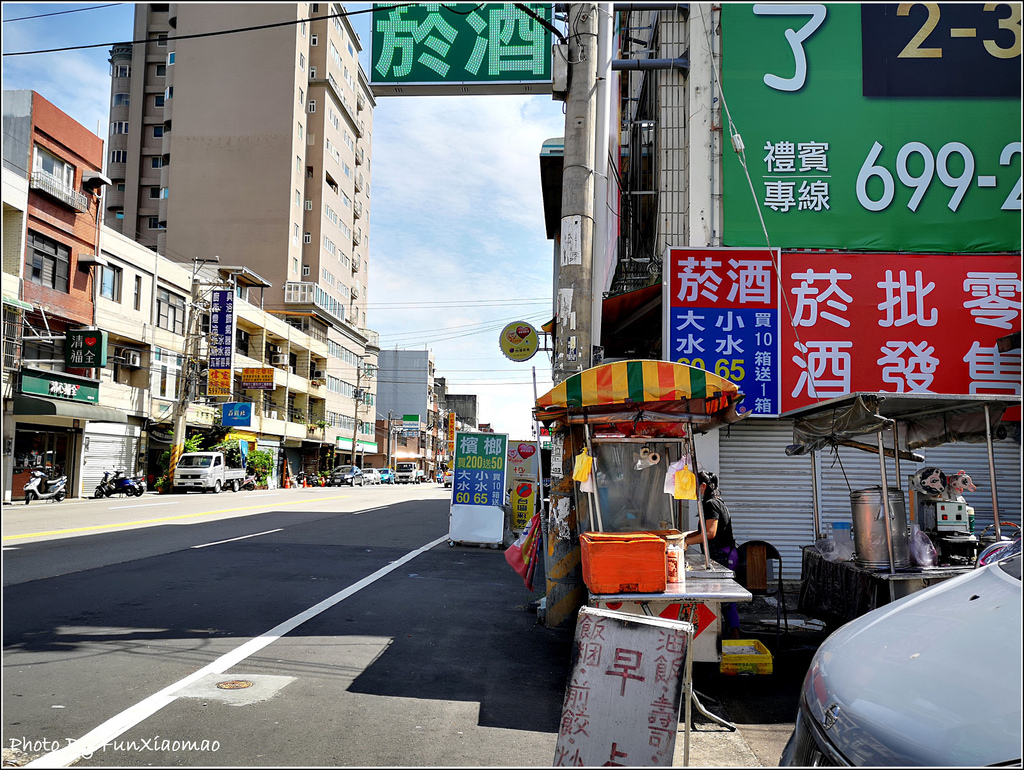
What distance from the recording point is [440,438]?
12975 centimetres

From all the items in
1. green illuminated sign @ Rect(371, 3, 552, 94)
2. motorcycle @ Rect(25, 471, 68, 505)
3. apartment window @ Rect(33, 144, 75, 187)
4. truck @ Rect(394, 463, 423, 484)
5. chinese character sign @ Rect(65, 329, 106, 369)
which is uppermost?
apartment window @ Rect(33, 144, 75, 187)

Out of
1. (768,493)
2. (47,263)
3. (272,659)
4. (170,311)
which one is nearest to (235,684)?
(272,659)

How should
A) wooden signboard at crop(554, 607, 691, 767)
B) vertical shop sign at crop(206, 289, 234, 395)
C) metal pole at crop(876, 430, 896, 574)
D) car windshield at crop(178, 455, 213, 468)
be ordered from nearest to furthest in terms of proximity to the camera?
1. wooden signboard at crop(554, 607, 691, 767)
2. metal pole at crop(876, 430, 896, 574)
3. car windshield at crop(178, 455, 213, 468)
4. vertical shop sign at crop(206, 289, 234, 395)

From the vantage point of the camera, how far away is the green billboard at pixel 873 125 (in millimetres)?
11664

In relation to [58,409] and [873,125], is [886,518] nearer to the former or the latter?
[873,125]

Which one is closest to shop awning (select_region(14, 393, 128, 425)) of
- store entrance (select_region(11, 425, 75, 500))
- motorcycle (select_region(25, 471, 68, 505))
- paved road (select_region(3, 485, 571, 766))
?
store entrance (select_region(11, 425, 75, 500))

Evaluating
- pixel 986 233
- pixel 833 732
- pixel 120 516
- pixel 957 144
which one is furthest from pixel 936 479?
pixel 120 516

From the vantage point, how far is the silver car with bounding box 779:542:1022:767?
2512 millimetres

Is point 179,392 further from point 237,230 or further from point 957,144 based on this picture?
point 957,144

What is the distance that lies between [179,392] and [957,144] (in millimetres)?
36529

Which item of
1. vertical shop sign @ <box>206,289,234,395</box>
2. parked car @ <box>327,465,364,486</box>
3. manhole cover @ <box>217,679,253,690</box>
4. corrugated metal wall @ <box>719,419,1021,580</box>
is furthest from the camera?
parked car @ <box>327,465,364,486</box>

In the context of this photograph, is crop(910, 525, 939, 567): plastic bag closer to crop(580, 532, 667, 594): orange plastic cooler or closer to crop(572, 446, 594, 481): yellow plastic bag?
crop(580, 532, 667, 594): orange plastic cooler

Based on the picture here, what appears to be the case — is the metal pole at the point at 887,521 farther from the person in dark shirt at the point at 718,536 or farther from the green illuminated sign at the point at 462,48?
the green illuminated sign at the point at 462,48

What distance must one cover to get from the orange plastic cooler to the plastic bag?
9.58ft
